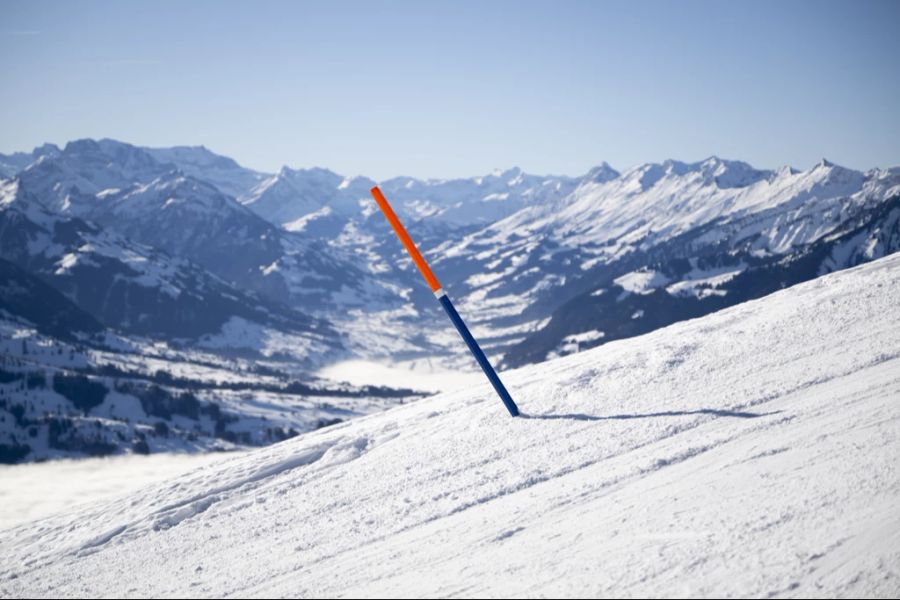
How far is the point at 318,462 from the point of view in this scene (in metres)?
20.0

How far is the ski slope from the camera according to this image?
426 inches

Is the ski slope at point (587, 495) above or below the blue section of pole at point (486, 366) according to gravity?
below

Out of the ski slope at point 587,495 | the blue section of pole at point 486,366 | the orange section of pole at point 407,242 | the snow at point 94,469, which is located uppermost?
the orange section of pole at point 407,242

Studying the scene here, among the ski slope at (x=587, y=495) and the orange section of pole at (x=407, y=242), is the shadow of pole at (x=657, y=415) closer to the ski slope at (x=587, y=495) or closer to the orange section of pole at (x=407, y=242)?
the ski slope at (x=587, y=495)

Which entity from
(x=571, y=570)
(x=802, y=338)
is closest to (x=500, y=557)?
(x=571, y=570)

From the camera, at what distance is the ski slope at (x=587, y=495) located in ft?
35.5

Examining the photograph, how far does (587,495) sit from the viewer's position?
1364 centimetres

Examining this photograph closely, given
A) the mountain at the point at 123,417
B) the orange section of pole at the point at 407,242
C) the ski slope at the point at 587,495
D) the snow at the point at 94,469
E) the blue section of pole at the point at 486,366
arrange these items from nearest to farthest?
the ski slope at the point at 587,495 → the blue section of pole at the point at 486,366 → the orange section of pole at the point at 407,242 → the snow at the point at 94,469 → the mountain at the point at 123,417

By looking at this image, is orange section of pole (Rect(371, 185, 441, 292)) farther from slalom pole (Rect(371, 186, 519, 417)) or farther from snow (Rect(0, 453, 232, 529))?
snow (Rect(0, 453, 232, 529))

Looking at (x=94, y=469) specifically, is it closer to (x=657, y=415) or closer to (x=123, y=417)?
(x=123, y=417)

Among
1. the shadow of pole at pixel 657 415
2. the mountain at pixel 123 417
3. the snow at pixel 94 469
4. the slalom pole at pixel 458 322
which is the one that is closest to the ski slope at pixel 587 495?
the shadow of pole at pixel 657 415

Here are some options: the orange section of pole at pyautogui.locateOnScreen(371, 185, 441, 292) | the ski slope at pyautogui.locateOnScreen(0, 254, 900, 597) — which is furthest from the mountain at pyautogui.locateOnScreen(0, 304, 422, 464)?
the orange section of pole at pyautogui.locateOnScreen(371, 185, 441, 292)

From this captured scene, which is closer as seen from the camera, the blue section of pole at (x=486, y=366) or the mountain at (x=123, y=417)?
the blue section of pole at (x=486, y=366)

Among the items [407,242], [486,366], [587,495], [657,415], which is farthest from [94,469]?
[587,495]
